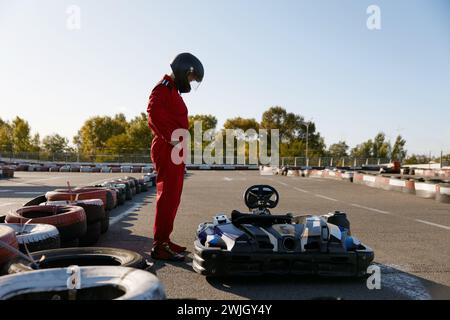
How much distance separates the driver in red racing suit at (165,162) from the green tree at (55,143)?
8867 centimetres

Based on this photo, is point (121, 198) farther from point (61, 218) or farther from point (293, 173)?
point (293, 173)

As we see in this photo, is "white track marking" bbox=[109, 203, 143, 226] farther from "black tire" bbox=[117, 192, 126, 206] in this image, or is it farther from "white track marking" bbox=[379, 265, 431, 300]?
"white track marking" bbox=[379, 265, 431, 300]

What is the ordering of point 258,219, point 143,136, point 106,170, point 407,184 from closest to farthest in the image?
point 258,219 < point 407,184 < point 106,170 < point 143,136

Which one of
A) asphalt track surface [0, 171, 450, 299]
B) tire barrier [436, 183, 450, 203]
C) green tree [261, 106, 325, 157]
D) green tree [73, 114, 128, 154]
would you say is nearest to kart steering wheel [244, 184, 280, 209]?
asphalt track surface [0, 171, 450, 299]

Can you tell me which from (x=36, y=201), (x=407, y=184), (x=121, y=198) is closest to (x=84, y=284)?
(x=36, y=201)

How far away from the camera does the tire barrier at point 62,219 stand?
4.24 metres

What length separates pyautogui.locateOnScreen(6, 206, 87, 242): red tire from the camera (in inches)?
167

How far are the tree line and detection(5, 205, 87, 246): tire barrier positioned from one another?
199 ft

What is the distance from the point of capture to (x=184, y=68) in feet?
14.9

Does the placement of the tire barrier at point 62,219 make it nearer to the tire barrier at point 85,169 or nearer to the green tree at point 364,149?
the tire barrier at point 85,169

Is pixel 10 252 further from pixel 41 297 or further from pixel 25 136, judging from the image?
pixel 25 136

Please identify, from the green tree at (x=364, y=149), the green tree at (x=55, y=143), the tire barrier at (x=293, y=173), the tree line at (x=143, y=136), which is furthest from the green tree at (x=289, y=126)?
the tire barrier at (x=293, y=173)

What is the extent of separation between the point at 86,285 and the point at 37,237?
156cm
